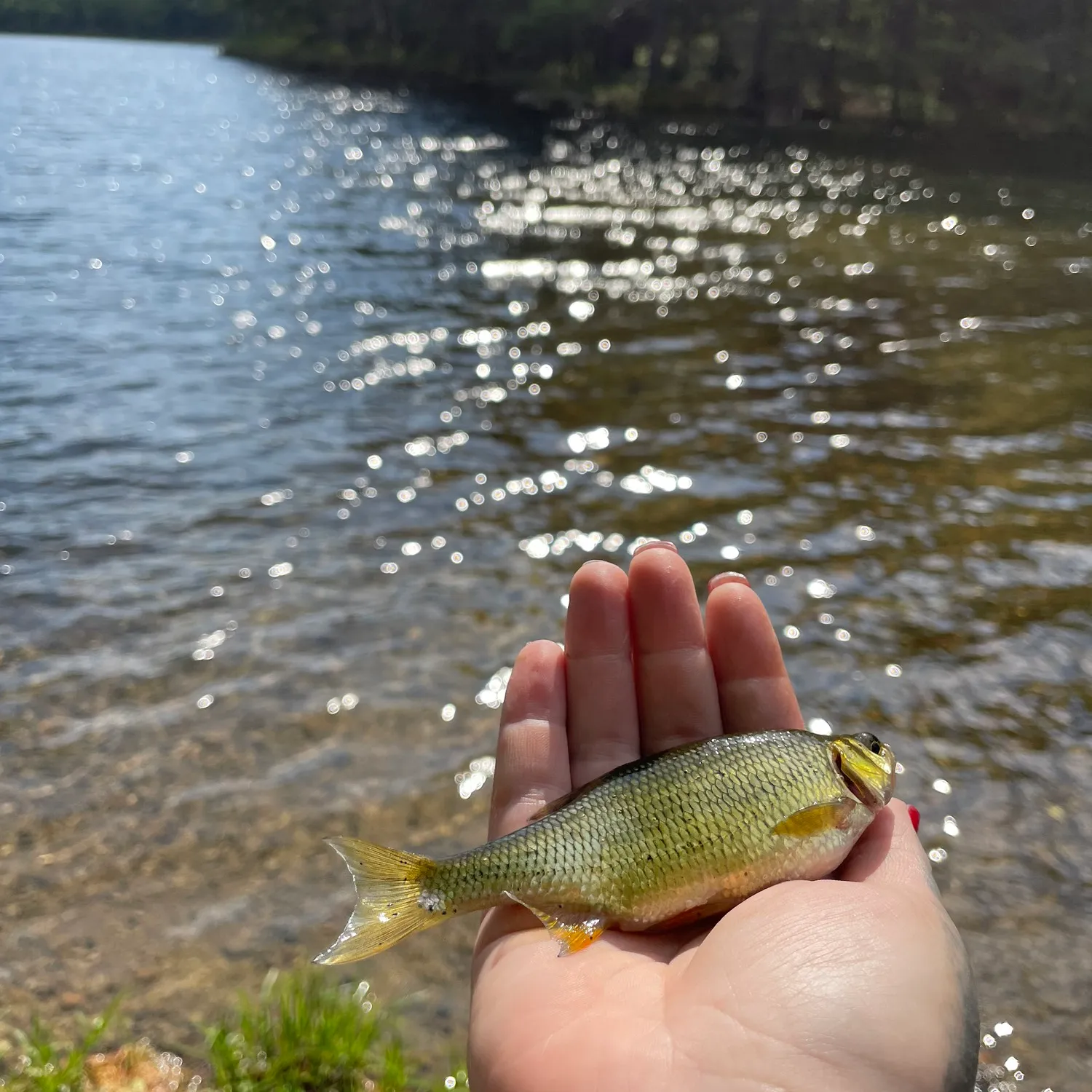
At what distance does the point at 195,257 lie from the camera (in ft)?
65.1

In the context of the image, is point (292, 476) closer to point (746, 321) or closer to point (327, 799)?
point (327, 799)

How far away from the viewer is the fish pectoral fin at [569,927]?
10.6ft

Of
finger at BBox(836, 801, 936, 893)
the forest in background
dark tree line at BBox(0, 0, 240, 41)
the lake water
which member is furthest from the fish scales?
dark tree line at BBox(0, 0, 240, 41)

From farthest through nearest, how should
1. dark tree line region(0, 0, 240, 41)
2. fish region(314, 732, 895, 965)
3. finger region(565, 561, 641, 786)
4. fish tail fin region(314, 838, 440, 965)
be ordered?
1. dark tree line region(0, 0, 240, 41)
2. finger region(565, 561, 641, 786)
3. fish region(314, 732, 895, 965)
4. fish tail fin region(314, 838, 440, 965)

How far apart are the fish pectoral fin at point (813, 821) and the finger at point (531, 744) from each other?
3.42ft

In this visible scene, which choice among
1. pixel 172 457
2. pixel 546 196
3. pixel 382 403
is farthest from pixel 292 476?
pixel 546 196

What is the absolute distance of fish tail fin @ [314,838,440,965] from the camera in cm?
320

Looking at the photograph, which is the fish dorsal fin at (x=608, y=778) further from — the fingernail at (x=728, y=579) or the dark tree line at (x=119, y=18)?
the dark tree line at (x=119, y=18)

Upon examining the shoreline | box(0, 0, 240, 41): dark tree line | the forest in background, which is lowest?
the shoreline

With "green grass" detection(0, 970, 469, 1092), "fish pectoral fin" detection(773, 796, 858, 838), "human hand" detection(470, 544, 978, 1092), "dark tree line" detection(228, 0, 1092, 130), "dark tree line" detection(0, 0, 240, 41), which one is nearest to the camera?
"human hand" detection(470, 544, 978, 1092)

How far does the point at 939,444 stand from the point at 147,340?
1221cm

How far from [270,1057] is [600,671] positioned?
7.72ft

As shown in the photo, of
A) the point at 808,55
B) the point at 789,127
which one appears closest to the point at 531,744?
the point at 789,127

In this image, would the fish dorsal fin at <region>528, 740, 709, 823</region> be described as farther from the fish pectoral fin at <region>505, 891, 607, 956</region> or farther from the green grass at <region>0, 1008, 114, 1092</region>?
the green grass at <region>0, 1008, 114, 1092</region>
